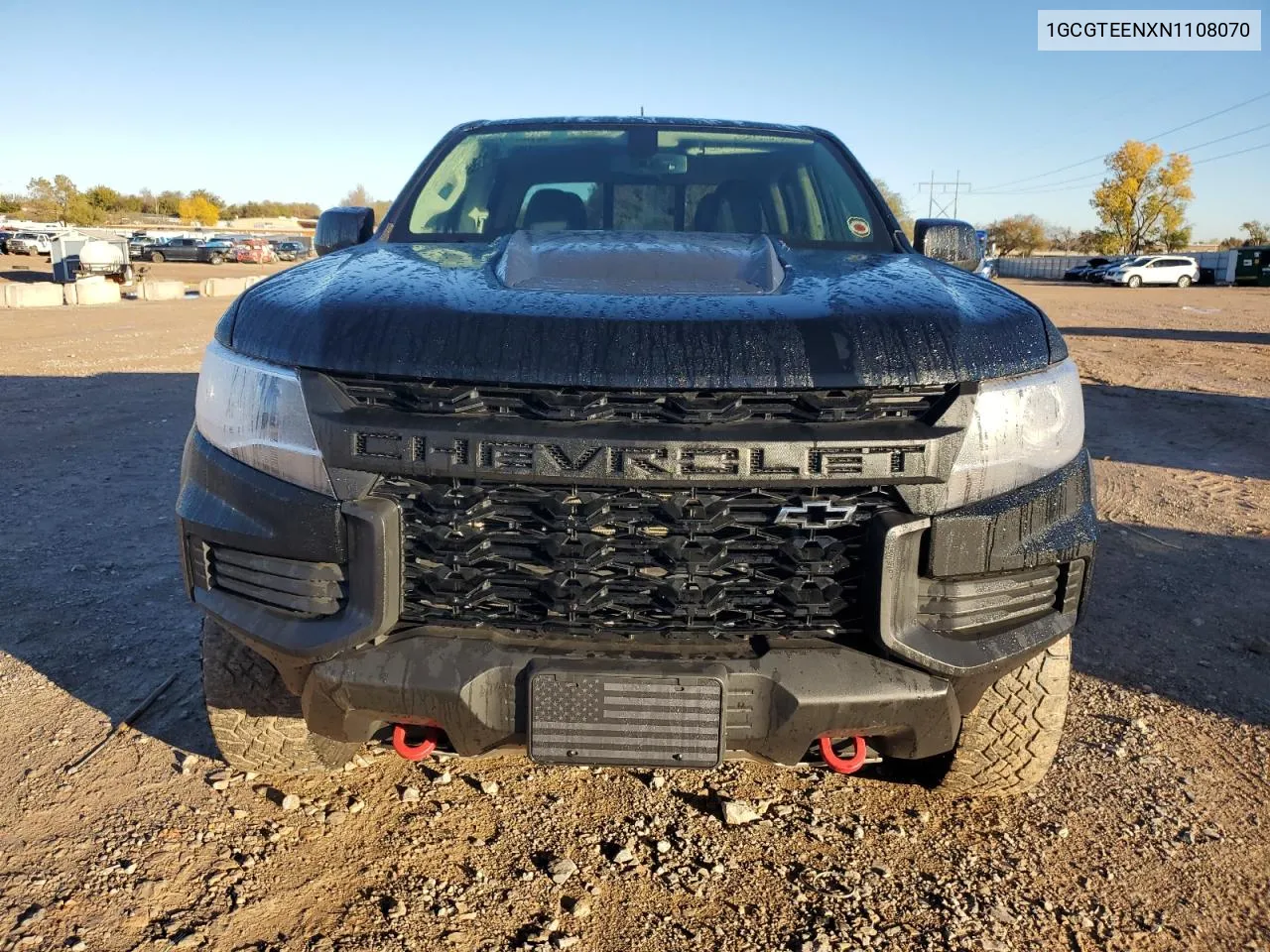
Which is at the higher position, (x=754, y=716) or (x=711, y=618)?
(x=711, y=618)

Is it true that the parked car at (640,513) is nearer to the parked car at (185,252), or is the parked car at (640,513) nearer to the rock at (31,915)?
the rock at (31,915)

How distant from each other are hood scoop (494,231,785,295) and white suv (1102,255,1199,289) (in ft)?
170

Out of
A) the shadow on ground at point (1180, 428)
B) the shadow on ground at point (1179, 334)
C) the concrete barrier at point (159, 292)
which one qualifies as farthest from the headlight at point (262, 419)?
the concrete barrier at point (159, 292)

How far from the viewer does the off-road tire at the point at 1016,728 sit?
2461 mm

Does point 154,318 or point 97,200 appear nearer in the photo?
point 154,318

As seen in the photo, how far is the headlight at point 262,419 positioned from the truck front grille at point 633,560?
192 mm

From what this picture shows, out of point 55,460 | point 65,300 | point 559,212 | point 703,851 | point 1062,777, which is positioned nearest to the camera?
point 703,851

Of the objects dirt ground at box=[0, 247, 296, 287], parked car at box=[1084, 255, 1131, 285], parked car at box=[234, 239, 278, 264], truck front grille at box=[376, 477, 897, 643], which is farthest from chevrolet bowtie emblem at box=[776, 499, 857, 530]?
parked car at box=[1084, 255, 1131, 285]

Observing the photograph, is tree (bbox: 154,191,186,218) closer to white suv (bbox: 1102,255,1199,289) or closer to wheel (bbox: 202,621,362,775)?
white suv (bbox: 1102,255,1199,289)

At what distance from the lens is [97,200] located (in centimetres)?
8531

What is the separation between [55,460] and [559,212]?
490 cm

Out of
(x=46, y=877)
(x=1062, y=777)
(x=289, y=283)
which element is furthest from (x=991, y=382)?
(x=46, y=877)

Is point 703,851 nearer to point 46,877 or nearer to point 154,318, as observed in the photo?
point 46,877

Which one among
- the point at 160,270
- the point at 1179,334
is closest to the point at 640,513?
the point at 1179,334
